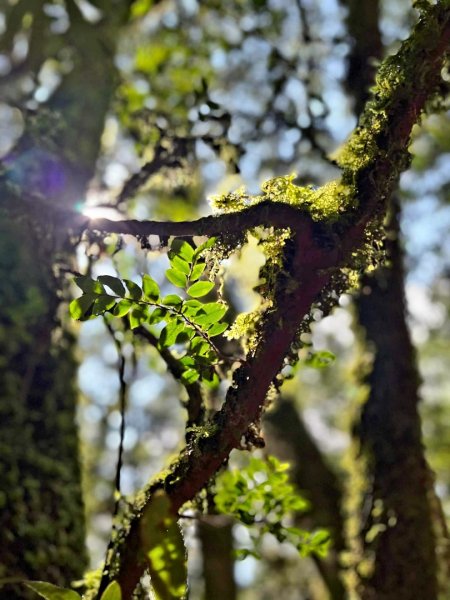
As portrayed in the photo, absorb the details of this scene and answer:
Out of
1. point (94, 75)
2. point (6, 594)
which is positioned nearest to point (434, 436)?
point (94, 75)

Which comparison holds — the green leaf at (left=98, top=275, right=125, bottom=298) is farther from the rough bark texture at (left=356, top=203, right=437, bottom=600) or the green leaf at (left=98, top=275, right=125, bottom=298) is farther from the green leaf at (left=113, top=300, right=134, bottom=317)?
the rough bark texture at (left=356, top=203, right=437, bottom=600)

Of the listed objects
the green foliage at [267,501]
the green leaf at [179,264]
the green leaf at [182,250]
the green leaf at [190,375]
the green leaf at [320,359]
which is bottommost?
the green foliage at [267,501]

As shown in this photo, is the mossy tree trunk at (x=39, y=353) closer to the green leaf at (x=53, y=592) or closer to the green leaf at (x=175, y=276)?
the green leaf at (x=175, y=276)

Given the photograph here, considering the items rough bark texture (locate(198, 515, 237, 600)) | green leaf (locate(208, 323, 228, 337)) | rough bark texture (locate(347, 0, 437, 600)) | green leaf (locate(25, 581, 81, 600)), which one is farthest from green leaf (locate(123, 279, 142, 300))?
rough bark texture (locate(198, 515, 237, 600))

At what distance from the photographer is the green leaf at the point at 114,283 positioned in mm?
967

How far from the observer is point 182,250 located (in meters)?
0.96

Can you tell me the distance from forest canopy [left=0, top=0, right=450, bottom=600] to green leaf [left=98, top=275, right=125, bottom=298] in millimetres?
12

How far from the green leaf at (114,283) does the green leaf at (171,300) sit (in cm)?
6

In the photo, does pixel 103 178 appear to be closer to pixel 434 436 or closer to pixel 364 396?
pixel 364 396

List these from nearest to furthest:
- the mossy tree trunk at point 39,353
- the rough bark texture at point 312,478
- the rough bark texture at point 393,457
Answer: the mossy tree trunk at point 39,353 → the rough bark texture at point 393,457 → the rough bark texture at point 312,478

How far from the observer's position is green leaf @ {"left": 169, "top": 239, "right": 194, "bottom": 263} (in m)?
0.96

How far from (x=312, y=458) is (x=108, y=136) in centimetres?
242

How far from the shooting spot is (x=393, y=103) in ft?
3.30

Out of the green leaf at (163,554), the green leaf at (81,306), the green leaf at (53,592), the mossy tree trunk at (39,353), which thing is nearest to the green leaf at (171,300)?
the green leaf at (81,306)
